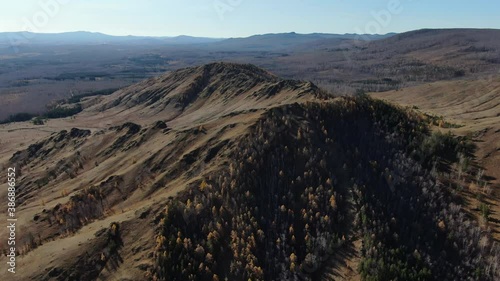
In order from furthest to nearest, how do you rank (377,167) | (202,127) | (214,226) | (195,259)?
(202,127) < (377,167) < (214,226) < (195,259)

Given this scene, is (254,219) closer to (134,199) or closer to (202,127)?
(134,199)

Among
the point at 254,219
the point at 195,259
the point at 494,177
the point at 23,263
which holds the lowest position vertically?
the point at 23,263

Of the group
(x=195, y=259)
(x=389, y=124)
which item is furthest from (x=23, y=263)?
(x=389, y=124)

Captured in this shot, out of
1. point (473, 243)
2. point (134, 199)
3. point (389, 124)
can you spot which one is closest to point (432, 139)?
point (389, 124)

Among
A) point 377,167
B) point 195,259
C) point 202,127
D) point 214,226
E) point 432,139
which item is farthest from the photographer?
point 202,127

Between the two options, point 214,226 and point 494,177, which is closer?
point 214,226

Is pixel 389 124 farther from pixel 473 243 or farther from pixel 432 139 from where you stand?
pixel 473 243

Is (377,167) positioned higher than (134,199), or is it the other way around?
(377,167)
